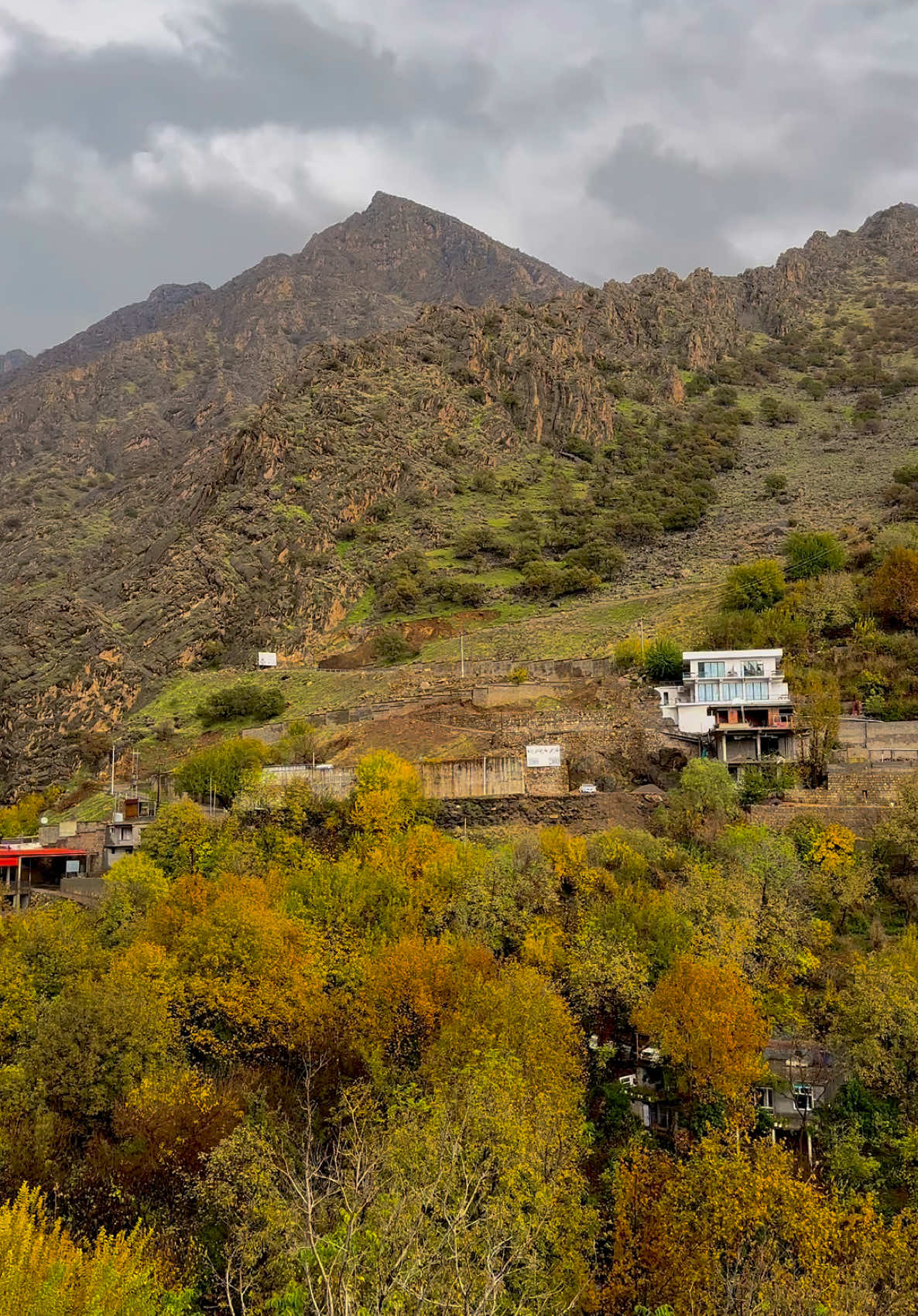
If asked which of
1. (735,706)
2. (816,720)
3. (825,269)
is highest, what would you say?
(825,269)

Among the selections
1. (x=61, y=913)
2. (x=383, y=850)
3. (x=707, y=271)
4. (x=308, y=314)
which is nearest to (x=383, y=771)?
(x=383, y=850)

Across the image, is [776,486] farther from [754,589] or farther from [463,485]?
[754,589]

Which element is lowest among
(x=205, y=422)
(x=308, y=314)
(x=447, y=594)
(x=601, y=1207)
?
(x=601, y=1207)

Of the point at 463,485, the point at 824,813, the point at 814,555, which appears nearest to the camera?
the point at 824,813

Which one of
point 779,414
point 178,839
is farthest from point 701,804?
point 779,414

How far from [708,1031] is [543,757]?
1722 centimetres

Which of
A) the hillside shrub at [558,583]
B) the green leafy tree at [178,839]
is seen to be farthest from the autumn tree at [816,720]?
the hillside shrub at [558,583]

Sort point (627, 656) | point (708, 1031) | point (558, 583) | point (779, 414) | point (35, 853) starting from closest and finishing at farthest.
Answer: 1. point (708, 1031)
2. point (35, 853)
3. point (627, 656)
4. point (558, 583)
5. point (779, 414)

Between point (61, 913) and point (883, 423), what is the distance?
7796cm

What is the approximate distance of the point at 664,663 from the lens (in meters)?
46.7

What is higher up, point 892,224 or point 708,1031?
point 892,224

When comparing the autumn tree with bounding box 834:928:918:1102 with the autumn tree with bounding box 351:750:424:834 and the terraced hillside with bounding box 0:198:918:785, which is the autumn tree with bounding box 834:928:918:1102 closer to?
the autumn tree with bounding box 351:750:424:834

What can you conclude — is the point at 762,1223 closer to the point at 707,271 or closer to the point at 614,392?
the point at 614,392

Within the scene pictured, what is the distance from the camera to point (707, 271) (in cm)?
11506
